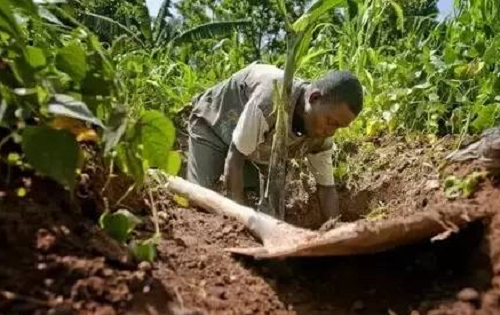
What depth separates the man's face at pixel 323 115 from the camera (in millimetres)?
2979

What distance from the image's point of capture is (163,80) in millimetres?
4484

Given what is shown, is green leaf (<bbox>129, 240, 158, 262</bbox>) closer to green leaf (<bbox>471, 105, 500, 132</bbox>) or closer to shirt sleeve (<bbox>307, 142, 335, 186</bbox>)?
green leaf (<bbox>471, 105, 500, 132</bbox>)

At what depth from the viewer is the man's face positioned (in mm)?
2979

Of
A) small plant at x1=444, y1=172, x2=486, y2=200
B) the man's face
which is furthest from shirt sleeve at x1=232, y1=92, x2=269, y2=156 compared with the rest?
small plant at x1=444, y1=172, x2=486, y2=200

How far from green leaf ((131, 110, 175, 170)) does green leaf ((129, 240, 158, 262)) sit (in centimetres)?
18

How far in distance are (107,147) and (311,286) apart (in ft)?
1.80

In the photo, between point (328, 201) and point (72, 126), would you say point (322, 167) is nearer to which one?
point (328, 201)

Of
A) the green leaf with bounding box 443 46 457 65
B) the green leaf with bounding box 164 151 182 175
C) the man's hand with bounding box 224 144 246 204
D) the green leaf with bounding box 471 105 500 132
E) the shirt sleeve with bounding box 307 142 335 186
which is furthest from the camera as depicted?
the shirt sleeve with bounding box 307 142 335 186

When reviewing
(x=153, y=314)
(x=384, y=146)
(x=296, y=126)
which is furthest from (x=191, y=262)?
(x=384, y=146)

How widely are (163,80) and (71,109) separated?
328cm

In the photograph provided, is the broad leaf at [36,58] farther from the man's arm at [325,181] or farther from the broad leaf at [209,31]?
the broad leaf at [209,31]

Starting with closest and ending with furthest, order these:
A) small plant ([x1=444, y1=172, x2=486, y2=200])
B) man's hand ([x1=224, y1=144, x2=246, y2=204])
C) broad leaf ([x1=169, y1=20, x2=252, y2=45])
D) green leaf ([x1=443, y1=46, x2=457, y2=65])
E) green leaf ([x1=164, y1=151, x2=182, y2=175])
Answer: green leaf ([x1=164, y1=151, x2=182, y2=175]) < small plant ([x1=444, y1=172, x2=486, y2=200]) < man's hand ([x1=224, y1=144, x2=246, y2=204]) < green leaf ([x1=443, y1=46, x2=457, y2=65]) < broad leaf ([x1=169, y1=20, x2=252, y2=45])

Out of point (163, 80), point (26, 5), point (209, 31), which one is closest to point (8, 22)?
point (26, 5)

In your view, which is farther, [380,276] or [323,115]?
[323,115]
